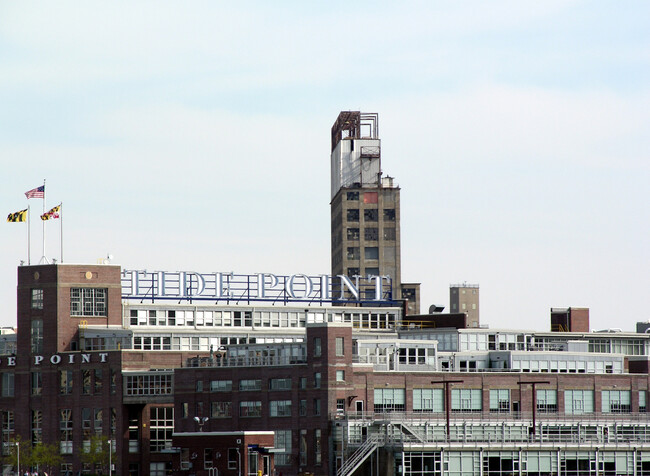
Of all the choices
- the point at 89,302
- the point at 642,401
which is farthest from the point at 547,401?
the point at 89,302

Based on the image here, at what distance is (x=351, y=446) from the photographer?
136 m

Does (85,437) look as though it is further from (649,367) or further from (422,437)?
(649,367)

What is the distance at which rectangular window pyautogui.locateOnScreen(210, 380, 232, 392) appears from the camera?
150 meters

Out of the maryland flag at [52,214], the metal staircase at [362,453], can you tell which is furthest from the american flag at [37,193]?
the metal staircase at [362,453]

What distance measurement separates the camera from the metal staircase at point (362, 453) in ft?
431

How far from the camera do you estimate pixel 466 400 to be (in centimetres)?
15088

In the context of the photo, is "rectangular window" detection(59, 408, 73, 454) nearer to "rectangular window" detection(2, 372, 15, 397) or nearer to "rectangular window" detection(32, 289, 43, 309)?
"rectangular window" detection(2, 372, 15, 397)

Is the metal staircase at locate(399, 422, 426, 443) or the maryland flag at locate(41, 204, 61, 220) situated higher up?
the maryland flag at locate(41, 204, 61, 220)

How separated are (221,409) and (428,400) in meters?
23.3

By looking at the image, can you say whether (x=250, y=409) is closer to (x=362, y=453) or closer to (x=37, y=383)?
(x=362, y=453)

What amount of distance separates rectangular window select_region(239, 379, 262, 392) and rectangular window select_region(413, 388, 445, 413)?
17.4m

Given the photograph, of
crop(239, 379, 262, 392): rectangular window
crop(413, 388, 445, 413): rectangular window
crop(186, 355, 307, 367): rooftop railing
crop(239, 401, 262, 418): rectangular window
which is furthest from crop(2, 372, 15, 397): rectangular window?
crop(413, 388, 445, 413): rectangular window

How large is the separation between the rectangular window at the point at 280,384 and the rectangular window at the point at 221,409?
6173mm

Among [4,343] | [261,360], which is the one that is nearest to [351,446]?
[261,360]
